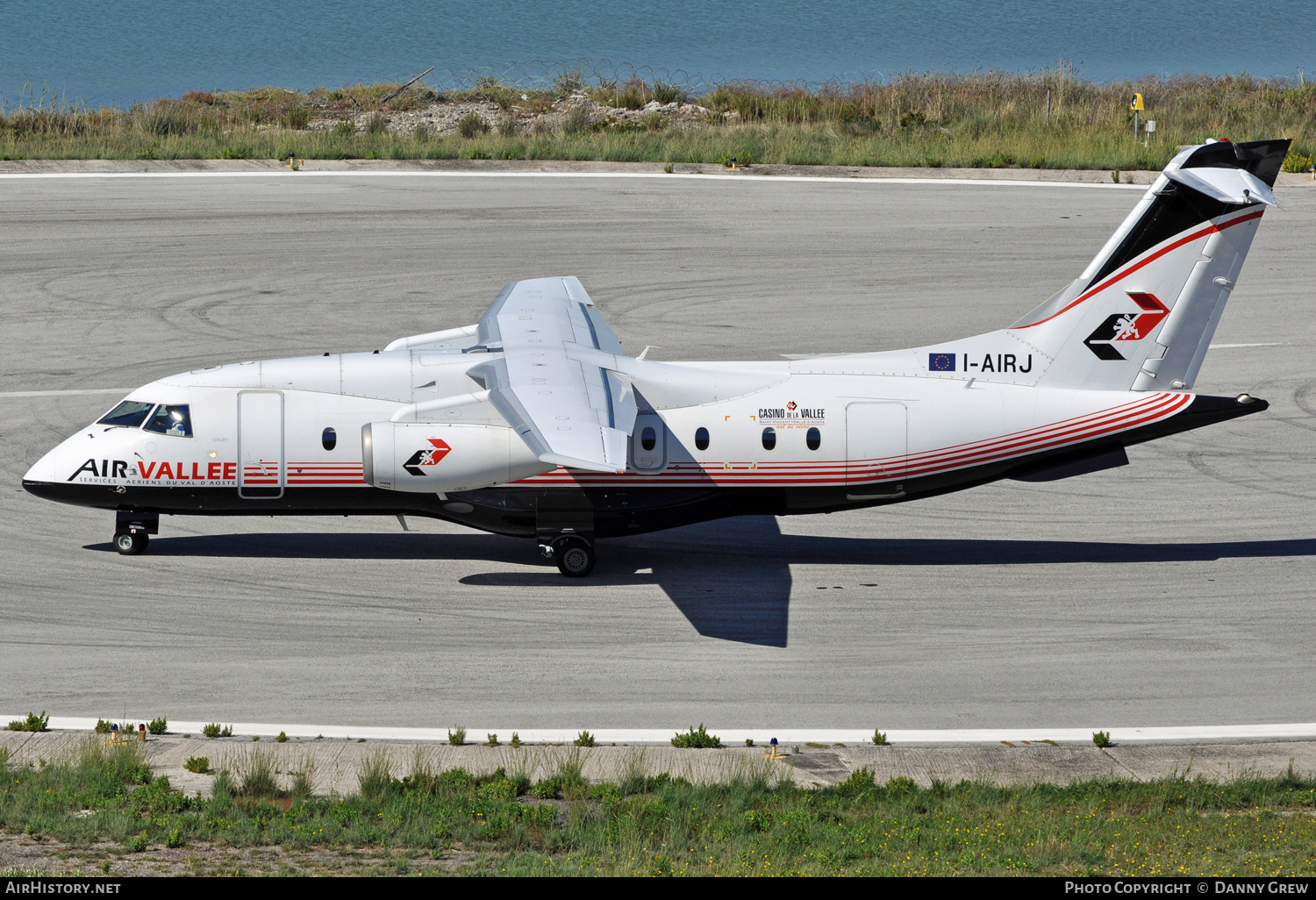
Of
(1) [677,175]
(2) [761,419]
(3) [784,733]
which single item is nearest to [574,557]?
(2) [761,419]

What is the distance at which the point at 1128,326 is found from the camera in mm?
20156

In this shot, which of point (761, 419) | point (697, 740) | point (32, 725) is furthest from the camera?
point (761, 419)

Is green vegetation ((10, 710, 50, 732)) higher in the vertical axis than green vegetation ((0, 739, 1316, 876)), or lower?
higher

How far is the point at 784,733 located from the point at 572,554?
6.01 m

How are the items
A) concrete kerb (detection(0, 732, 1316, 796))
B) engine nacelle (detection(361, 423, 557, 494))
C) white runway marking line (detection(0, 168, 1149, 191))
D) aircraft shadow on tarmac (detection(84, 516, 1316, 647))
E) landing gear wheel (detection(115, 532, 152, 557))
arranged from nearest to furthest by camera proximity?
concrete kerb (detection(0, 732, 1316, 796))
engine nacelle (detection(361, 423, 557, 494))
aircraft shadow on tarmac (detection(84, 516, 1316, 647))
landing gear wheel (detection(115, 532, 152, 557))
white runway marking line (detection(0, 168, 1149, 191))

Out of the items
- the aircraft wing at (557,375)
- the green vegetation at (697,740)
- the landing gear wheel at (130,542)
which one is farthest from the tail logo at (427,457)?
the green vegetation at (697,740)

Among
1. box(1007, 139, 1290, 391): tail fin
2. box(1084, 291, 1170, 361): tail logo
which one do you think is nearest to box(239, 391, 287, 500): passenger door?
box(1007, 139, 1290, 391): tail fin

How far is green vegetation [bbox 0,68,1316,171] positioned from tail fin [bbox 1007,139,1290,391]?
25711mm

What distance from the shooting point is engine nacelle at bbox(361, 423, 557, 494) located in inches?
735

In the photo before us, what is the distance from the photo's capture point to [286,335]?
30922 mm

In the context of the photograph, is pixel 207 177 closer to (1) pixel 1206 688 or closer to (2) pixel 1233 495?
(2) pixel 1233 495

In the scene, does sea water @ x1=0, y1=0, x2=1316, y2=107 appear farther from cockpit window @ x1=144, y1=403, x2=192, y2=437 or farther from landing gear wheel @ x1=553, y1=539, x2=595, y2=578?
landing gear wheel @ x1=553, y1=539, x2=595, y2=578

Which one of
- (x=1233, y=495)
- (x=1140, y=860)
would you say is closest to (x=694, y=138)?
(x=1233, y=495)

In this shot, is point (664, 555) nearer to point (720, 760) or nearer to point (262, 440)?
point (262, 440)
